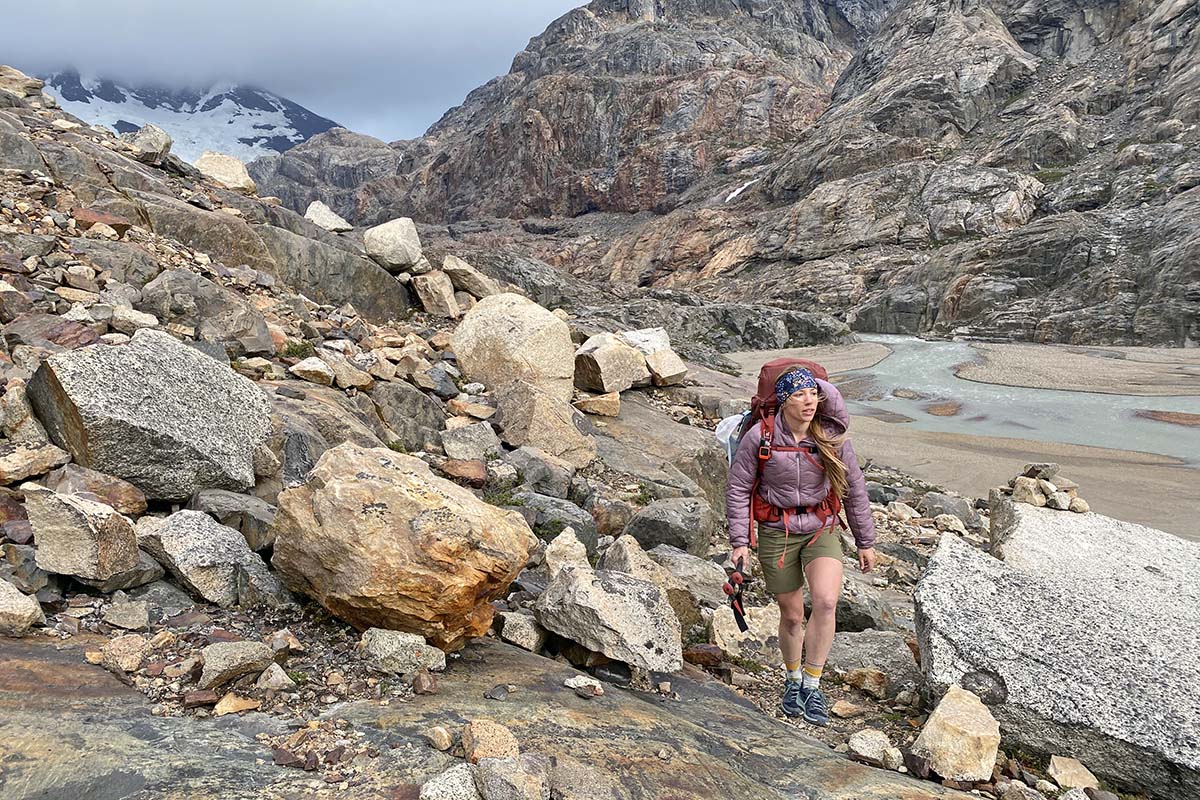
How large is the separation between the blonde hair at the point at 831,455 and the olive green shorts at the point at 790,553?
307mm

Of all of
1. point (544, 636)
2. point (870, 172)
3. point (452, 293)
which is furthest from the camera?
point (870, 172)

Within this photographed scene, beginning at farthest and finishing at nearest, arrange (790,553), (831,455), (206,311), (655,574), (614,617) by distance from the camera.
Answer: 1. (206,311)
2. (655,574)
3. (790,553)
4. (831,455)
5. (614,617)

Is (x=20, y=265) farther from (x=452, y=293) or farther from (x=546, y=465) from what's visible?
(x=452, y=293)

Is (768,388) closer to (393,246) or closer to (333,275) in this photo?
(333,275)

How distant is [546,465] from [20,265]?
5.84 m

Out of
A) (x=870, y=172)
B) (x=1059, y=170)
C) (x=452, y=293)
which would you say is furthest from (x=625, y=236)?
(x=452, y=293)

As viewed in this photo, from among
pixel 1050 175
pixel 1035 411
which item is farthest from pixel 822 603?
pixel 1050 175

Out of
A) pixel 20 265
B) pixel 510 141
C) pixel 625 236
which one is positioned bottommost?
pixel 20 265

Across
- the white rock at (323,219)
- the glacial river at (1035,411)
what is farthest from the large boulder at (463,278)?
the glacial river at (1035,411)

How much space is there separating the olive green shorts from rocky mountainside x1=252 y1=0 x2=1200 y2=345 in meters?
43.0

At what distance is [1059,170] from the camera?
57.8 meters

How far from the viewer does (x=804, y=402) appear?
4094mm

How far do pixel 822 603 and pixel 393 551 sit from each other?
261 cm

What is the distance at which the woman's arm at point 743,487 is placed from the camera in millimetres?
4285
